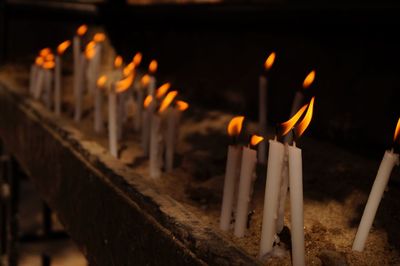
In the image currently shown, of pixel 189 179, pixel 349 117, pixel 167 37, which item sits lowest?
pixel 189 179

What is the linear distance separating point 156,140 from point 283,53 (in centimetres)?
145

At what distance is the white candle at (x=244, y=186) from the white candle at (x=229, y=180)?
0.07 m

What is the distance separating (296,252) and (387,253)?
43 centimetres

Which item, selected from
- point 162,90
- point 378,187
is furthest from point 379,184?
point 162,90

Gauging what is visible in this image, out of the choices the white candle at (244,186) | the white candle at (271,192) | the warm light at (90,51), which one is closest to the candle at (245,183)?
the white candle at (244,186)

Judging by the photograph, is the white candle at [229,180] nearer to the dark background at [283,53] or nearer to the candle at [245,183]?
the candle at [245,183]

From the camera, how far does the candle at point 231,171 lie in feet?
5.73

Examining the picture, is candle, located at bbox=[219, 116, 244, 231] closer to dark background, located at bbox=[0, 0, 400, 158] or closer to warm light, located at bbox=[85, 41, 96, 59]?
dark background, located at bbox=[0, 0, 400, 158]

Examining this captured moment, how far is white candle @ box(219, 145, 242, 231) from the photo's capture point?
5.72 ft

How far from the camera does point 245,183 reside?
168 cm

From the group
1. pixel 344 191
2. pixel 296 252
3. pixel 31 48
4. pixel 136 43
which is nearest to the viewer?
pixel 296 252

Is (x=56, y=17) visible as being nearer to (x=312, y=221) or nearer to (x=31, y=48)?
(x=31, y=48)

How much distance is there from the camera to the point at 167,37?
498cm

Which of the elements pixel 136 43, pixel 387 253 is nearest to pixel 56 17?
pixel 136 43
